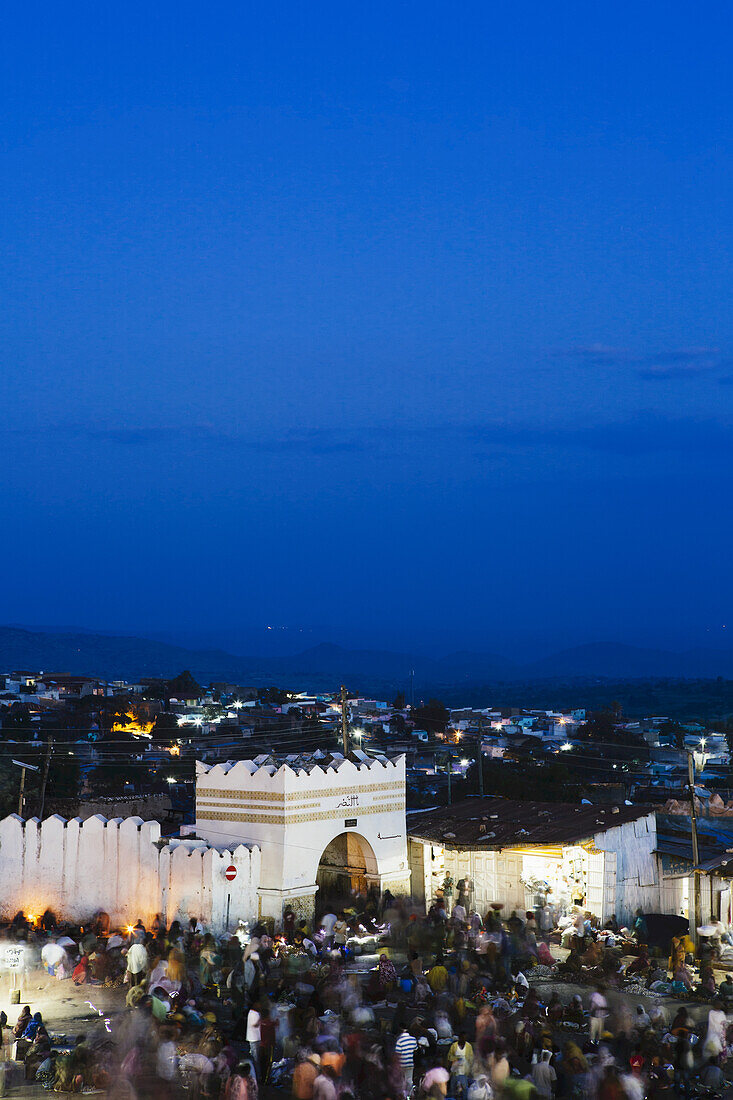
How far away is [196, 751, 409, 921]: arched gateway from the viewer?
20.4 meters

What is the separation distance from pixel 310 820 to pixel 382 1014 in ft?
18.8

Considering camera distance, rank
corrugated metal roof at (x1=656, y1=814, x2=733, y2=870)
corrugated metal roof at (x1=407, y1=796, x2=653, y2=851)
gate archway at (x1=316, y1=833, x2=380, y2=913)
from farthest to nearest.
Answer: gate archway at (x1=316, y1=833, x2=380, y2=913), corrugated metal roof at (x1=656, y1=814, x2=733, y2=870), corrugated metal roof at (x1=407, y1=796, x2=653, y2=851)

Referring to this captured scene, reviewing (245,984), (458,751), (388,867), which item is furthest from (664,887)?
(458,751)

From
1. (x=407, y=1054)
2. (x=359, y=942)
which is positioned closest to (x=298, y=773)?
(x=359, y=942)

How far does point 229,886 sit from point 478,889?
514cm

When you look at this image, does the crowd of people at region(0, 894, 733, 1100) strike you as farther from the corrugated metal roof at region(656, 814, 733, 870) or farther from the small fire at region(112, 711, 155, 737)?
the small fire at region(112, 711, 155, 737)

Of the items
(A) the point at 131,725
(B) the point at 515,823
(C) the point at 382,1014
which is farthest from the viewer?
(A) the point at 131,725

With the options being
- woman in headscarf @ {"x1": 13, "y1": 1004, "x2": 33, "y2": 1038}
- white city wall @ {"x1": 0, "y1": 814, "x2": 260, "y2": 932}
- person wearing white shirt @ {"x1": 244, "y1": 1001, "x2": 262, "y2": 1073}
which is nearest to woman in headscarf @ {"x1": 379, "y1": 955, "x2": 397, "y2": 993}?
person wearing white shirt @ {"x1": 244, "y1": 1001, "x2": 262, "y2": 1073}

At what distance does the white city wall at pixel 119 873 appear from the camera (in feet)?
64.5

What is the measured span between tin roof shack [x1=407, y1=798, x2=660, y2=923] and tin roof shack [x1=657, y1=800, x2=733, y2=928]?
0.94ft

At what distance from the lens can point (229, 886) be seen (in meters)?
19.8

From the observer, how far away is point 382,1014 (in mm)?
15539

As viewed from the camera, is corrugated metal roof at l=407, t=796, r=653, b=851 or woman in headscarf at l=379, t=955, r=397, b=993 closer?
woman in headscarf at l=379, t=955, r=397, b=993

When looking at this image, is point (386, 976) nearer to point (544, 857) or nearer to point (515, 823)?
point (544, 857)
